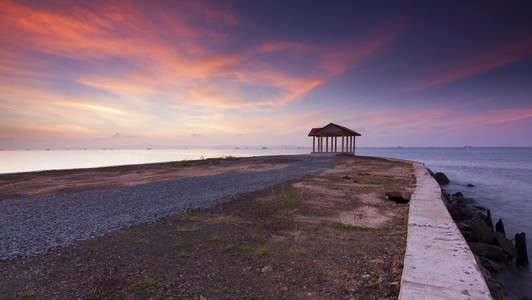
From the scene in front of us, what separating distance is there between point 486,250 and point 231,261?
6.97 metres

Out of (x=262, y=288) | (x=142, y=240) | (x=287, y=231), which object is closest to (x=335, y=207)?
(x=287, y=231)

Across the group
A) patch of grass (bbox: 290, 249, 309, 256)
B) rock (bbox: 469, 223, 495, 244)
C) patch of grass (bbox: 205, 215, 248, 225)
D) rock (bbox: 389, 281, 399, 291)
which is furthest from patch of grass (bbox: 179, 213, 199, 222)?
rock (bbox: 469, 223, 495, 244)

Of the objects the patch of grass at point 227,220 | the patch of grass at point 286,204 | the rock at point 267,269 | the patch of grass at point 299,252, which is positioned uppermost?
the patch of grass at point 286,204

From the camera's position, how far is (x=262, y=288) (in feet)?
11.6

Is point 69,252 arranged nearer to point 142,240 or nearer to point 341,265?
point 142,240

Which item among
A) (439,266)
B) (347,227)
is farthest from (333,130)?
A: (439,266)

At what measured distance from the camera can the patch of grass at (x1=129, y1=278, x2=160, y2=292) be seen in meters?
3.52

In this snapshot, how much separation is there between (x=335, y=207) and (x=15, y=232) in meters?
8.49

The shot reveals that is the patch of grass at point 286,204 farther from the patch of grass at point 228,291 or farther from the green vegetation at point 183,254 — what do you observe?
the patch of grass at point 228,291

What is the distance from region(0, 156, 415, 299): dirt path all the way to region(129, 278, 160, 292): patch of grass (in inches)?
0.5

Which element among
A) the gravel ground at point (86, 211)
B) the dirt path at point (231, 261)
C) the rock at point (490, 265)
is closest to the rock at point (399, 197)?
the dirt path at point (231, 261)

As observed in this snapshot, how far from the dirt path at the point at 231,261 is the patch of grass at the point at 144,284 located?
0.05 feet

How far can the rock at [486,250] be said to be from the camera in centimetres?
638

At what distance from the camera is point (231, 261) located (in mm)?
4371
